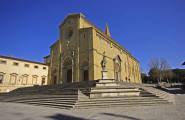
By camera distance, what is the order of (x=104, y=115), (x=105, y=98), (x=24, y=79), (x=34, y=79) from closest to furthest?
1. (x=104, y=115)
2. (x=105, y=98)
3. (x=24, y=79)
4. (x=34, y=79)

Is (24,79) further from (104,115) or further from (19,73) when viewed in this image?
(104,115)

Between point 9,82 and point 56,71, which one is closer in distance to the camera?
point 9,82

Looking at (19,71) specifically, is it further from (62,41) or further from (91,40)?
(91,40)

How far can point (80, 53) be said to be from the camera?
2694 cm

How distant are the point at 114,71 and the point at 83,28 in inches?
436

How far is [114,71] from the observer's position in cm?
3209

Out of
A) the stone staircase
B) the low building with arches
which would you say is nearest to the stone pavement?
the stone staircase

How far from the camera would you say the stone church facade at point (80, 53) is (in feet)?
84.3

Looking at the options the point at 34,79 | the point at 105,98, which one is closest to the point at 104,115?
the point at 105,98

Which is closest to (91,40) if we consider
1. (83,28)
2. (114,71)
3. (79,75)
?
(83,28)

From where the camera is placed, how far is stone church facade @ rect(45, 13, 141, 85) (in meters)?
25.7

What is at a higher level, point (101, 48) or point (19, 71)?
point (101, 48)

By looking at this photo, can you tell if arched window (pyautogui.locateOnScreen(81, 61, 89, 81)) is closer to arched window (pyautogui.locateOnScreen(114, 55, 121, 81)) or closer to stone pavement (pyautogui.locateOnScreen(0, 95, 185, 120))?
arched window (pyautogui.locateOnScreen(114, 55, 121, 81))

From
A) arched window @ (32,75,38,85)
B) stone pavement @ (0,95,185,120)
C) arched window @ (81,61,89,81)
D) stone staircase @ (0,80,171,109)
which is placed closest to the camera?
stone pavement @ (0,95,185,120)
